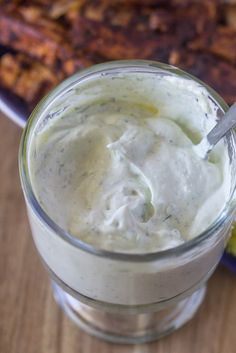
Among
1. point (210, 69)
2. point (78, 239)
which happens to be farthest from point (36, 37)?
point (78, 239)

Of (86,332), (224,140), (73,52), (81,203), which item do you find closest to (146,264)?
(81,203)

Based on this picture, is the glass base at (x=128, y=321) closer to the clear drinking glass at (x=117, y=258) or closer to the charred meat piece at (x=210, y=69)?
the clear drinking glass at (x=117, y=258)

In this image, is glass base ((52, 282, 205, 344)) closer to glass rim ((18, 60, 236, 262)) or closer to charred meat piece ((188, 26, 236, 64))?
glass rim ((18, 60, 236, 262))

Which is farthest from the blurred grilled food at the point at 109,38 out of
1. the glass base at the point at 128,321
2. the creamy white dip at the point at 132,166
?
the glass base at the point at 128,321

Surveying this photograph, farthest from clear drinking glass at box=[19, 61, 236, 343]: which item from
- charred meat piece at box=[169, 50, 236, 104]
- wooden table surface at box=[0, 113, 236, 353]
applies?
charred meat piece at box=[169, 50, 236, 104]

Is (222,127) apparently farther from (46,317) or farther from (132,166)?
(46,317)
